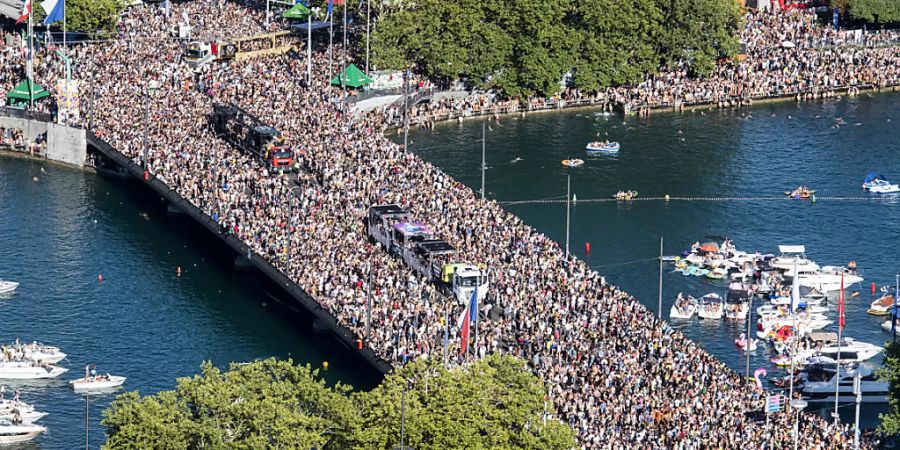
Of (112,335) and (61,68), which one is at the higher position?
(61,68)

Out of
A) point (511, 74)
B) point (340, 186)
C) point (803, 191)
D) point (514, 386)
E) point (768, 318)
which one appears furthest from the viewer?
point (511, 74)

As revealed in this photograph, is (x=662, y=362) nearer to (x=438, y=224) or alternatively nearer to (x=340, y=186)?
(x=438, y=224)

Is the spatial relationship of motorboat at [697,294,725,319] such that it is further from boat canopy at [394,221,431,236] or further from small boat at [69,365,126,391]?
small boat at [69,365,126,391]

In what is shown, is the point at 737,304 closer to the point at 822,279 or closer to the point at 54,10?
the point at 822,279

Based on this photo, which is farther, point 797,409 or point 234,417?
point 797,409

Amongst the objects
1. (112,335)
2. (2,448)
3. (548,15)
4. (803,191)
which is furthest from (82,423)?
(548,15)

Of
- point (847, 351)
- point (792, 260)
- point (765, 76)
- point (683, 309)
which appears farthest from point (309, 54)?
point (847, 351)
